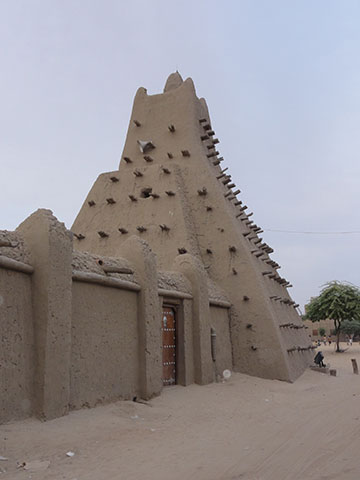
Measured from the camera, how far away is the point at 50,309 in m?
7.26

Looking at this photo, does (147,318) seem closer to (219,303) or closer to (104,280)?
(104,280)

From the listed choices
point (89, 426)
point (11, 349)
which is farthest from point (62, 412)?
point (11, 349)

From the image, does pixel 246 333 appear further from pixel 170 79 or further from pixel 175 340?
pixel 170 79

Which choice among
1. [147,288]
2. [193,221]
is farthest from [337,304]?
[147,288]

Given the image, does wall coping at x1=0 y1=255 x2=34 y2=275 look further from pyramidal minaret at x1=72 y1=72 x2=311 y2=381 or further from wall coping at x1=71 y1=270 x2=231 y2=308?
pyramidal minaret at x1=72 y1=72 x2=311 y2=381

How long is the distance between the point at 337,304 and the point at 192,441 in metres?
25.8

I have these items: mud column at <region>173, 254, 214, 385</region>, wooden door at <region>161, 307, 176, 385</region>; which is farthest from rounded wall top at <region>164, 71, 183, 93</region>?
wooden door at <region>161, 307, 176, 385</region>

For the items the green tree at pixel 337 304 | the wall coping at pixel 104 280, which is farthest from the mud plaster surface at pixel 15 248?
the green tree at pixel 337 304

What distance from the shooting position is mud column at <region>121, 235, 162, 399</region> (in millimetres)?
9641

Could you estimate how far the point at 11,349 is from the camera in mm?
6750

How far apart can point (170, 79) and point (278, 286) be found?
1012 centimetres

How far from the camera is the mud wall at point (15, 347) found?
258 inches

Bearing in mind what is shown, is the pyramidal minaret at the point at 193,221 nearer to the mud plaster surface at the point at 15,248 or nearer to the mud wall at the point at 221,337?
the mud wall at the point at 221,337

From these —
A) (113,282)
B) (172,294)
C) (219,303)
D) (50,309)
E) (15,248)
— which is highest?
(15,248)
